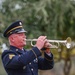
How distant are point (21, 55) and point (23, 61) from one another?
8 centimetres

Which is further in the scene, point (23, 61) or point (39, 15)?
point (39, 15)

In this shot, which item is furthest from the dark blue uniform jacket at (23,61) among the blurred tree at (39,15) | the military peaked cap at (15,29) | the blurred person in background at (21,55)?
the blurred tree at (39,15)

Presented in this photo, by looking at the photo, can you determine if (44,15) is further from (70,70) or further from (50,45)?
(50,45)

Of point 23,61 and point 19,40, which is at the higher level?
point 19,40

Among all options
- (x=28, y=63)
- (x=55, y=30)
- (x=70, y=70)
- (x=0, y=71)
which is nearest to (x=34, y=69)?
(x=28, y=63)

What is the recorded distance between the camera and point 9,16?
10523 mm

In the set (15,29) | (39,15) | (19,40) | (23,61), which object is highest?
(39,15)

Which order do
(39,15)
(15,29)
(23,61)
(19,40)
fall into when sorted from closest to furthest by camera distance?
(23,61) < (19,40) < (15,29) < (39,15)

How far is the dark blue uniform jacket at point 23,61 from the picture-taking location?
4.18 meters

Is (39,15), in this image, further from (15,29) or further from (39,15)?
(15,29)

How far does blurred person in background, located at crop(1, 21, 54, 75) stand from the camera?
4191mm

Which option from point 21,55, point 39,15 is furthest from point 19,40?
point 39,15

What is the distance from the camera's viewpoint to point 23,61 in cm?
415

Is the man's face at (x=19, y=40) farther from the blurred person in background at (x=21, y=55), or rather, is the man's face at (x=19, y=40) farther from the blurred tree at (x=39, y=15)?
the blurred tree at (x=39, y=15)
